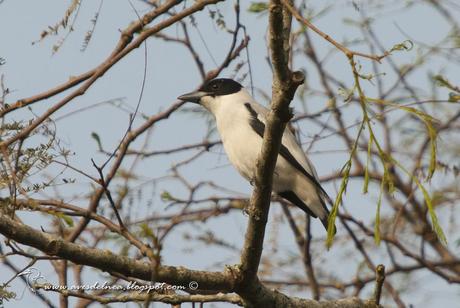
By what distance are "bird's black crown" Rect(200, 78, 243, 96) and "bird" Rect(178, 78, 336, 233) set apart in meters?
0.31

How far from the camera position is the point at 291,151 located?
5.71 m

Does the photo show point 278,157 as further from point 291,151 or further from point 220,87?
point 220,87

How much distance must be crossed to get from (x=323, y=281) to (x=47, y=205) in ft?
13.2

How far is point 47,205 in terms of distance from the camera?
304 cm

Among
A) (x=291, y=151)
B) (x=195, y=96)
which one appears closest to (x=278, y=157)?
(x=291, y=151)

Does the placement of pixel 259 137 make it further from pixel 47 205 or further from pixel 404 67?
pixel 47 205

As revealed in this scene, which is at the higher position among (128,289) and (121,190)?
(121,190)

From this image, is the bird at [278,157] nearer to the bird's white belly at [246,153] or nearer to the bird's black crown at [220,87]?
→ the bird's white belly at [246,153]

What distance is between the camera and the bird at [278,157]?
18.1 ft

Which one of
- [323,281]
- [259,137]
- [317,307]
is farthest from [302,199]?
[317,307]

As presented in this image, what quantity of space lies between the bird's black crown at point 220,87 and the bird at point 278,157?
31 centimetres

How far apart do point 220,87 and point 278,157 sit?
1.00m

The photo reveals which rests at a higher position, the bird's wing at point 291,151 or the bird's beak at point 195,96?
the bird's beak at point 195,96

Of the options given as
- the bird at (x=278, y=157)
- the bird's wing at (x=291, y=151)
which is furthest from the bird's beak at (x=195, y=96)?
the bird's wing at (x=291, y=151)
